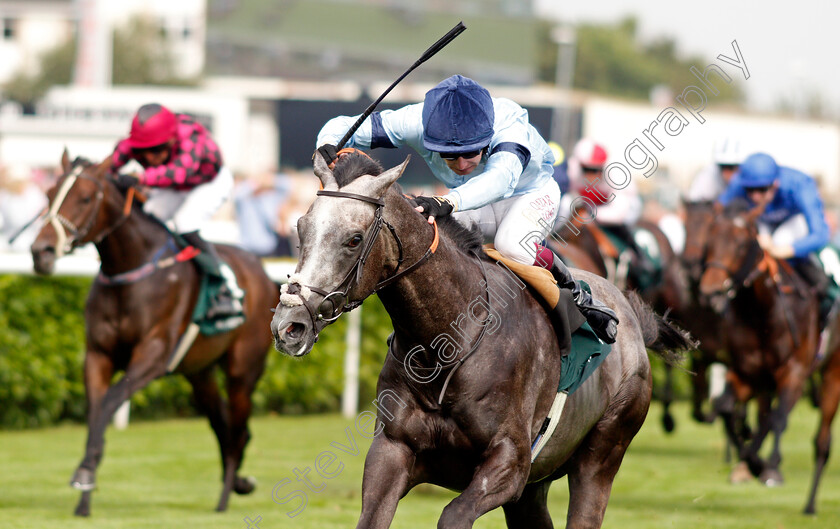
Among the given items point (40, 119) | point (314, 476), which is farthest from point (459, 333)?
point (40, 119)

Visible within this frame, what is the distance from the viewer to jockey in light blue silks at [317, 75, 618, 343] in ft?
12.1

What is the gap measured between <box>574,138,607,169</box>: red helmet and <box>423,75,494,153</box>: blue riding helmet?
5.30m

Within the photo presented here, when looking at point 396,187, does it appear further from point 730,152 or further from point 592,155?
point 592,155

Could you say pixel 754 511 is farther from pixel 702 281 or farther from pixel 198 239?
pixel 198 239

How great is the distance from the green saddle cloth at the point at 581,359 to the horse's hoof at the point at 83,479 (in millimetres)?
2544

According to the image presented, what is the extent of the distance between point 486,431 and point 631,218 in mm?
7824

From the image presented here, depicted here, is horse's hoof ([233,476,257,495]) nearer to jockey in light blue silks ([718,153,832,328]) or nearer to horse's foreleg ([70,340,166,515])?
horse's foreleg ([70,340,166,515])

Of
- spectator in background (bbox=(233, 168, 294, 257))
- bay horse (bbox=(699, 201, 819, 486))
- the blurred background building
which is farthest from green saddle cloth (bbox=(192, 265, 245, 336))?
the blurred background building

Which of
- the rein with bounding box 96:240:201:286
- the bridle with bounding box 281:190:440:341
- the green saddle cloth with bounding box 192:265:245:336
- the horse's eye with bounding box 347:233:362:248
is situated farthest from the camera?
the green saddle cloth with bounding box 192:265:245:336

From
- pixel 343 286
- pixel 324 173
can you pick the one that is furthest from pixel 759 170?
pixel 343 286

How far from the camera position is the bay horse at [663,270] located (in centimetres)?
868

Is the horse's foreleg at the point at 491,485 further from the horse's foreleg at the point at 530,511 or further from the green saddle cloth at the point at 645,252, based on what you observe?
the green saddle cloth at the point at 645,252

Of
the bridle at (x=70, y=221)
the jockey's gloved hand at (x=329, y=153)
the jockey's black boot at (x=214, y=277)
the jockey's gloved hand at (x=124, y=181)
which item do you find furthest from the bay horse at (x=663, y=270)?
the jockey's gloved hand at (x=329, y=153)

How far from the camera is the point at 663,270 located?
9.59 meters
